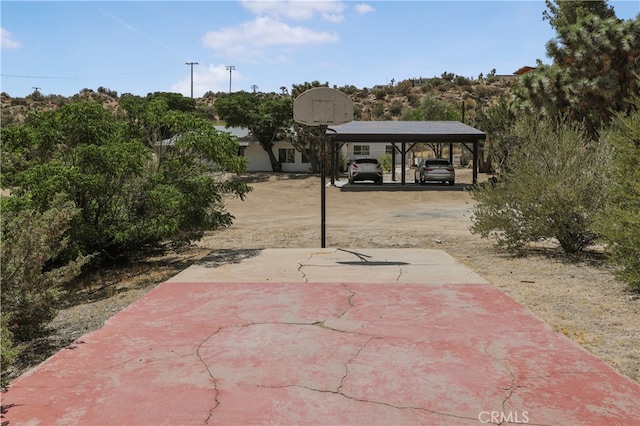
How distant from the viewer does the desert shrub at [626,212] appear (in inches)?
304

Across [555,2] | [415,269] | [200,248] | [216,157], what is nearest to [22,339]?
[216,157]

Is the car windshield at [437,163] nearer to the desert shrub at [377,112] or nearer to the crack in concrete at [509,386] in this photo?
the crack in concrete at [509,386]

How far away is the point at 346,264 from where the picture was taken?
10.2 metres

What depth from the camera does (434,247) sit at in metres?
13.0

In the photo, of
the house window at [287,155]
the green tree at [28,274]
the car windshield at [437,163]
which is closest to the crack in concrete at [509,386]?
the green tree at [28,274]

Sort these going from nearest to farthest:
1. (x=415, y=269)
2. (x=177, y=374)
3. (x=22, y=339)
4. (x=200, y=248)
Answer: (x=177, y=374)
(x=22, y=339)
(x=415, y=269)
(x=200, y=248)

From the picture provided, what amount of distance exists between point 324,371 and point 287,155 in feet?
138

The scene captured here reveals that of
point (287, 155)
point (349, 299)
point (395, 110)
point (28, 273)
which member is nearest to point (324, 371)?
point (349, 299)

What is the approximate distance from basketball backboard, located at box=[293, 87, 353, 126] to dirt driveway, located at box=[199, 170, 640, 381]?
297 cm

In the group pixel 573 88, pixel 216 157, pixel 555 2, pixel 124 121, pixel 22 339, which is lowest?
pixel 22 339

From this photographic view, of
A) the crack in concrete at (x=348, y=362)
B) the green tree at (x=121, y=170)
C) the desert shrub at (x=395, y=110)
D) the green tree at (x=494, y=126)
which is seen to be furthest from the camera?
the desert shrub at (x=395, y=110)

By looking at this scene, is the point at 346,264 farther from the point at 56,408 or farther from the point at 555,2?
the point at 555,2

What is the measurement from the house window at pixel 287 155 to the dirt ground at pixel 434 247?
2034 centimetres

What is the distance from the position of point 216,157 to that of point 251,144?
118 ft
